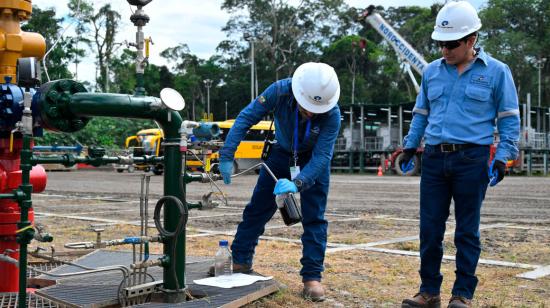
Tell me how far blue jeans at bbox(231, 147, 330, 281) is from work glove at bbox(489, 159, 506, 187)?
1186 millimetres

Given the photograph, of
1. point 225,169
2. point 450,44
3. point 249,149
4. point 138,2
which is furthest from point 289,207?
point 249,149

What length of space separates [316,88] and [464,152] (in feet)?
3.55

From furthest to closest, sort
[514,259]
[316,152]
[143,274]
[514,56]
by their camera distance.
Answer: [514,56] → [514,259] → [316,152] → [143,274]

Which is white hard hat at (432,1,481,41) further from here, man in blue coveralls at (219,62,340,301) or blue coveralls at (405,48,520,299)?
man in blue coveralls at (219,62,340,301)

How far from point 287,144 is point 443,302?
1615 millimetres

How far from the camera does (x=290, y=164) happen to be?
4812 mm

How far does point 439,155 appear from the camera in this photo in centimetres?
417

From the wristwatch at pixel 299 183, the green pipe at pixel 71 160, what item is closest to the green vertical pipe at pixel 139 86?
the green pipe at pixel 71 160

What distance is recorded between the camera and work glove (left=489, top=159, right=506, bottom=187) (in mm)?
3961

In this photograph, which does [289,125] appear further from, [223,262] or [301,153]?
[223,262]

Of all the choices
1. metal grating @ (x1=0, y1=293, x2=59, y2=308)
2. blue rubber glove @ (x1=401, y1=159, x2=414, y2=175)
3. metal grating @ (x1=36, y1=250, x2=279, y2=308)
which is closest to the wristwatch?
A: metal grating @ (x1=36, y1=250, x2=279, y2=308)

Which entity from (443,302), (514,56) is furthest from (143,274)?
(514,56)

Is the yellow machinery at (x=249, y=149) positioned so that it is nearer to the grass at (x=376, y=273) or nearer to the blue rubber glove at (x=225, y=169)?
the grass at (x=376, y=273)

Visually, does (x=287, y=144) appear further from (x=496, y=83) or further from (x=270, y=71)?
A: (x=270, y=71)
